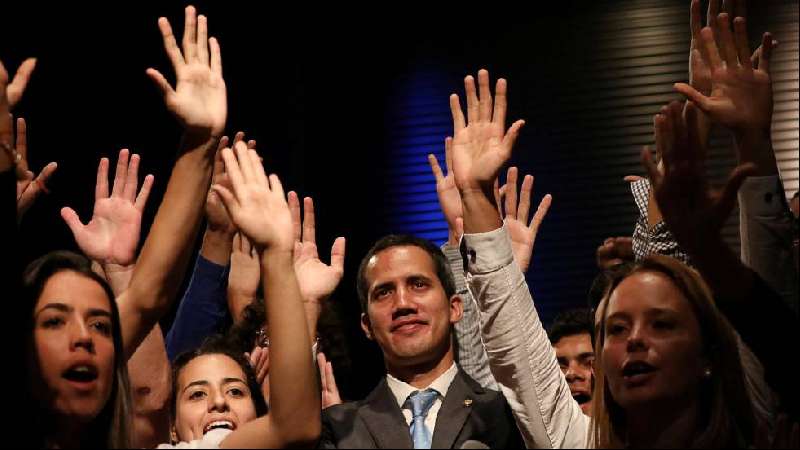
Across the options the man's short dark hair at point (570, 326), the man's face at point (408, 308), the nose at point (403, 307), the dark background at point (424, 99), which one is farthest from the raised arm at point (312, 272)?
the dark background at point (424, 99)

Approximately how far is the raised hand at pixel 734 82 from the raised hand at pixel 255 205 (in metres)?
0.92

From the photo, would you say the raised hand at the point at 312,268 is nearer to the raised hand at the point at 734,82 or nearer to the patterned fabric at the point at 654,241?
the patterned fabric at the point at 654,241

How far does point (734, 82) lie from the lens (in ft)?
8.13

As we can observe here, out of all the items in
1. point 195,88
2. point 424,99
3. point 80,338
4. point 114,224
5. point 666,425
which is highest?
point 424,99

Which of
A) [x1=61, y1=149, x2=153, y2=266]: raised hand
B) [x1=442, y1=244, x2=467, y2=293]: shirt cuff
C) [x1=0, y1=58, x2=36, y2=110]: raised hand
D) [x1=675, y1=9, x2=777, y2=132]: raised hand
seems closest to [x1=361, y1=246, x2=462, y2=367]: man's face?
[x1=442, y1=244, x2=467, y2=293]: shirt cuff

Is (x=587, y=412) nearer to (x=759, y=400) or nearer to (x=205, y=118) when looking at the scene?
(x=759, y=400)

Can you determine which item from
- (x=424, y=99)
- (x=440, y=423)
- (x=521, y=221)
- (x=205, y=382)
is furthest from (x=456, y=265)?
(x=424, y=99)

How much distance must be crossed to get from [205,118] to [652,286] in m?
0.97

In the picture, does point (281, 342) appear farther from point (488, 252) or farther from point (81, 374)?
point (488, 252)

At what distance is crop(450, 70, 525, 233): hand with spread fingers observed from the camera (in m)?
2.67

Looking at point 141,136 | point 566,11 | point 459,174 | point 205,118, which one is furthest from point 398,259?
point 566,11

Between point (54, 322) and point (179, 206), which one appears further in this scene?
point (179, 206)

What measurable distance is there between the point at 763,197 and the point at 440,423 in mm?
915

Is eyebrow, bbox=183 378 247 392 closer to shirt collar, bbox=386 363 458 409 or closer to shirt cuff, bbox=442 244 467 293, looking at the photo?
shirt collar, bbox=386 363 458 409
